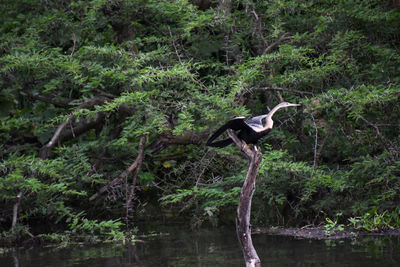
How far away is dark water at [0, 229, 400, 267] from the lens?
206 inches

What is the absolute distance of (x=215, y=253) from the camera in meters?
5.82

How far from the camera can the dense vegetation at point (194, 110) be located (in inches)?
253

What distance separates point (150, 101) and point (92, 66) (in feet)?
3.11

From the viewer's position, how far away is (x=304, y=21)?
26.0ft

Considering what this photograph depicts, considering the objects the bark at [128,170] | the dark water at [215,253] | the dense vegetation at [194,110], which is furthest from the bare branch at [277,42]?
the dark water at [215,253]

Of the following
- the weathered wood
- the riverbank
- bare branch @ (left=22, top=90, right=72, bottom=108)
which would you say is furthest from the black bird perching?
bare branch @ (left=22, top=90, right=72, bottom=108)

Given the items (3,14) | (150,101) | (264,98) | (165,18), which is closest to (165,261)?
(150,101)

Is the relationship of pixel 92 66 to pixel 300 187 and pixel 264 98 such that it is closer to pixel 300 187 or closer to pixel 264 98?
pixel 264 98

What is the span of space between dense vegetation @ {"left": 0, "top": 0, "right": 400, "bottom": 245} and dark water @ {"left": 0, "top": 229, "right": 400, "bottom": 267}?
324 mm

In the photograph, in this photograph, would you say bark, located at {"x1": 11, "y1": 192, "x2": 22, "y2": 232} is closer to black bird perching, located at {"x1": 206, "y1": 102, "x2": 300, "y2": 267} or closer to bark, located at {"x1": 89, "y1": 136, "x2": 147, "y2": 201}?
bark, located at {"x1": 89, "y1": 136, "x2": 147, "y2": 201}

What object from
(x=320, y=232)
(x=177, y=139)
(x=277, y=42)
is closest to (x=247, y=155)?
(x=320, y=232)

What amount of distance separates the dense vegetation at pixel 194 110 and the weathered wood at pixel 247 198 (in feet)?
5.16

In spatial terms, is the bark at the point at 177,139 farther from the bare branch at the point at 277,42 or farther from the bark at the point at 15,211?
the bark at the point at 15,211

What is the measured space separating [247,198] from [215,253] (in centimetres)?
151
